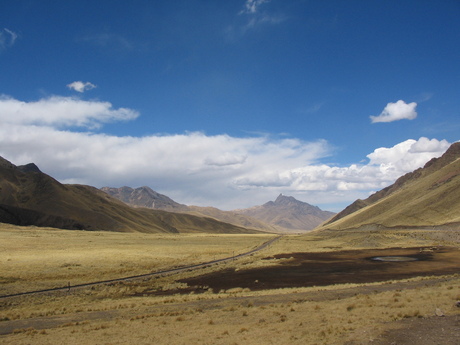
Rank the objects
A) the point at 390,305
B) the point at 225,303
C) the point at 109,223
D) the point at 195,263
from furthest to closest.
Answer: the point at 109,223 < the point at 195,263 < the point at 225,303 < the point at 390,305

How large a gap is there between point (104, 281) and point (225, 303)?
22282mm

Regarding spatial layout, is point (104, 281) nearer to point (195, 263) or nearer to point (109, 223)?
point (195, 263)

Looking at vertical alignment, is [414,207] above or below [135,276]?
above

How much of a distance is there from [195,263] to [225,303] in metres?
34.6

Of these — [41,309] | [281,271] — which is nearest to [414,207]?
[281,271]

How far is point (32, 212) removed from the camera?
615 ft

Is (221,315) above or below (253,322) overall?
below

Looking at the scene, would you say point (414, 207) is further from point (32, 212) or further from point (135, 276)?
point (32, 212)

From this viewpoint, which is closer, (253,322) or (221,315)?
(253,322)

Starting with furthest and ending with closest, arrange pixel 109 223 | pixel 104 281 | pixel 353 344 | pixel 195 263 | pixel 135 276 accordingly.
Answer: pixel 109 223 → pixel 195 263 → pixel 135 276 → pixel 104 281 → pixel 353 344

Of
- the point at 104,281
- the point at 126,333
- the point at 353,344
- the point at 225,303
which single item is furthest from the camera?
the point at 104,281

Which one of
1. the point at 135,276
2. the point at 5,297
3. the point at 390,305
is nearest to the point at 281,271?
the point at 135,276

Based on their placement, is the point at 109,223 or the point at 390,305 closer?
the point at 390,305

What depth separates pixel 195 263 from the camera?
6128cm
